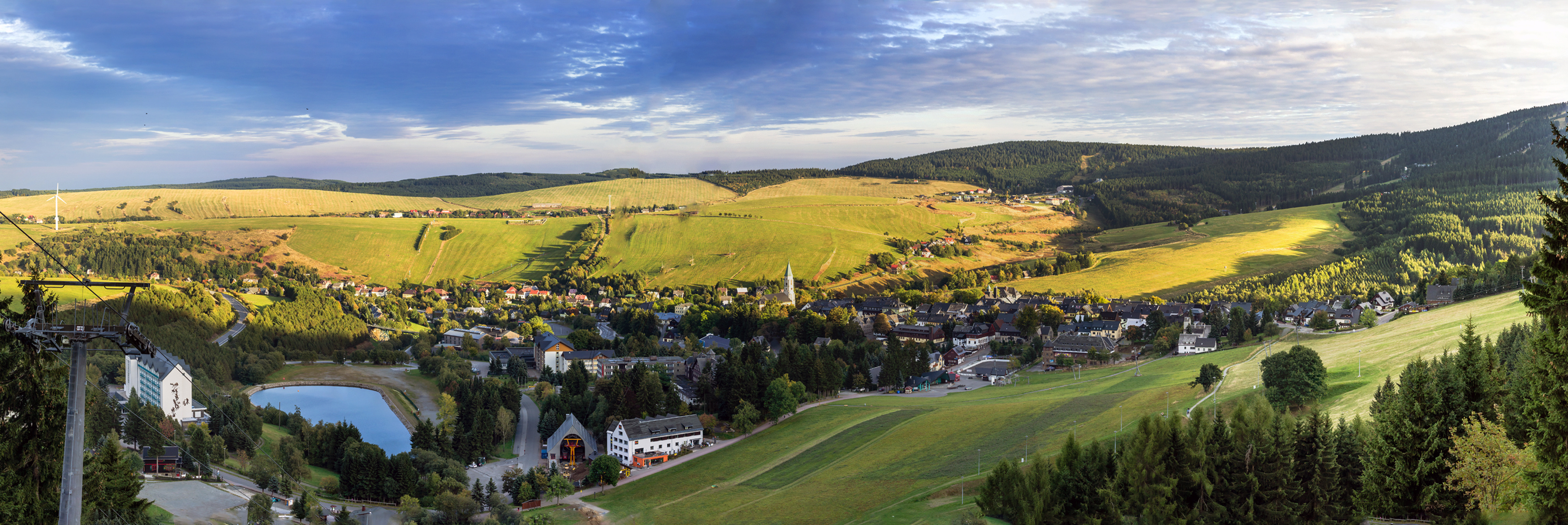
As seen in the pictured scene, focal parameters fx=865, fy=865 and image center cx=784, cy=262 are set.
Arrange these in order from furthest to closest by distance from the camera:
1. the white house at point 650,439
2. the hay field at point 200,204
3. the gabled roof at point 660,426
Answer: the hay field at point 200,204
the gabled roof at point 660,426
the white house at point 650,439

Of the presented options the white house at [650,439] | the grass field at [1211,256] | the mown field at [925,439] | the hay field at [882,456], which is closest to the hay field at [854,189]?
the grass field at [1211,256]

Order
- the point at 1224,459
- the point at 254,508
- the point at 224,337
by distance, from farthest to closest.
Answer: the point at 224,337
the point at 254,508
the point at 1224,459

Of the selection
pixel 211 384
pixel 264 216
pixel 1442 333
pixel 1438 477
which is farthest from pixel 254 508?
pixel 264 216

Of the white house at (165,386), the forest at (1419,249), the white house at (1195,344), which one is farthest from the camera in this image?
the forest at (1419,249)

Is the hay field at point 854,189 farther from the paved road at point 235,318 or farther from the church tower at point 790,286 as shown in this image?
the paved road at point 235,318

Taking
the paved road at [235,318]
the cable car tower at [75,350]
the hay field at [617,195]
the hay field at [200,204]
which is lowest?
the paved road at [235,318]

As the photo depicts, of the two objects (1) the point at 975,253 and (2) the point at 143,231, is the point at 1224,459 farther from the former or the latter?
(2) the point at 143,231

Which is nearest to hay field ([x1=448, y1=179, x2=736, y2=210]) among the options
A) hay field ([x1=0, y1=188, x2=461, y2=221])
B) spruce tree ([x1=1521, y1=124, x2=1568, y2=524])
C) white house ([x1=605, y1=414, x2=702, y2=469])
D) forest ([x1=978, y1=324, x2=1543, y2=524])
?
hay field ([x1=0, y1=188, x2=461, y2=221])
